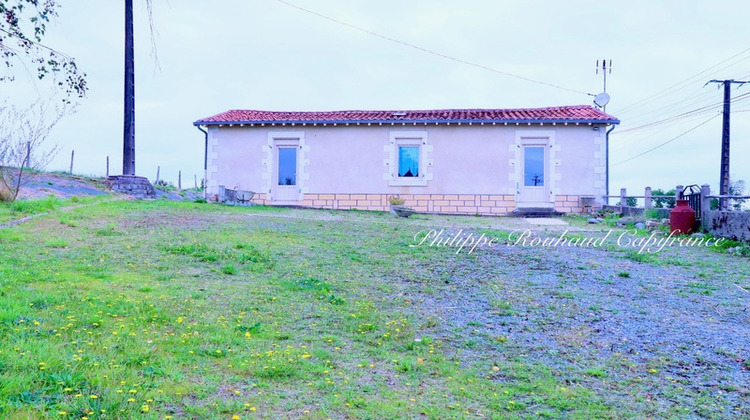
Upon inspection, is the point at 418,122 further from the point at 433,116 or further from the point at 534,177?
the point at 534,177

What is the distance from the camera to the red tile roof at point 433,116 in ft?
55.1

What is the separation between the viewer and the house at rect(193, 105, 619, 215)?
1694 centimetres

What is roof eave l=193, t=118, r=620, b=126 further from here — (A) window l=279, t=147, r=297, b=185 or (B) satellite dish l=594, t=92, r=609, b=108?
(B) satellite dish l=594, t=92, r=609, b=108

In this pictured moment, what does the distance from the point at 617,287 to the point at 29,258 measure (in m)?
6.65

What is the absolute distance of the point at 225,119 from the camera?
17766 millimetres

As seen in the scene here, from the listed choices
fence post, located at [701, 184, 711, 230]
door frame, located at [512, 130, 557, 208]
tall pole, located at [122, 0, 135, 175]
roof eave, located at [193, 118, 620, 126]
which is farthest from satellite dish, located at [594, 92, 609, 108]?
tall pole, located at [122, 0, 135, 175]

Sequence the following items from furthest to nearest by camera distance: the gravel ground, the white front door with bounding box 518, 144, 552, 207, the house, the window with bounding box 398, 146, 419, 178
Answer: the window with bounding box 398, 146, 419, 178 < the white front door with bounding box 518, 144, 552, 207 < the house < the gravel ground

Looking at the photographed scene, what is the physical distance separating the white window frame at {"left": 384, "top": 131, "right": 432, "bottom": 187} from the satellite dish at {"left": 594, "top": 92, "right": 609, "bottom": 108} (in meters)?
7.22

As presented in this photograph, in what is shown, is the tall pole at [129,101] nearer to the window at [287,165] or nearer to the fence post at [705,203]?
the window at [287,165]

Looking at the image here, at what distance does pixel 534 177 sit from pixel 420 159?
352 cm

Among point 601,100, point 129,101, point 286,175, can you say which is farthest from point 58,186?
point 601,100

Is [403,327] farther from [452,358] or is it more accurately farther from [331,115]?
[331,115]

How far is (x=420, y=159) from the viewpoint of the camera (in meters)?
17.5

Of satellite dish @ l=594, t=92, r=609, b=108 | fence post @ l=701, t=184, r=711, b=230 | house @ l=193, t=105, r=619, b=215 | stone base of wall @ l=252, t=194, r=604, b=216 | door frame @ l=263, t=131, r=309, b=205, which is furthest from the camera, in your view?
satellite dish @ l=594, t=92, r=609, b=108
